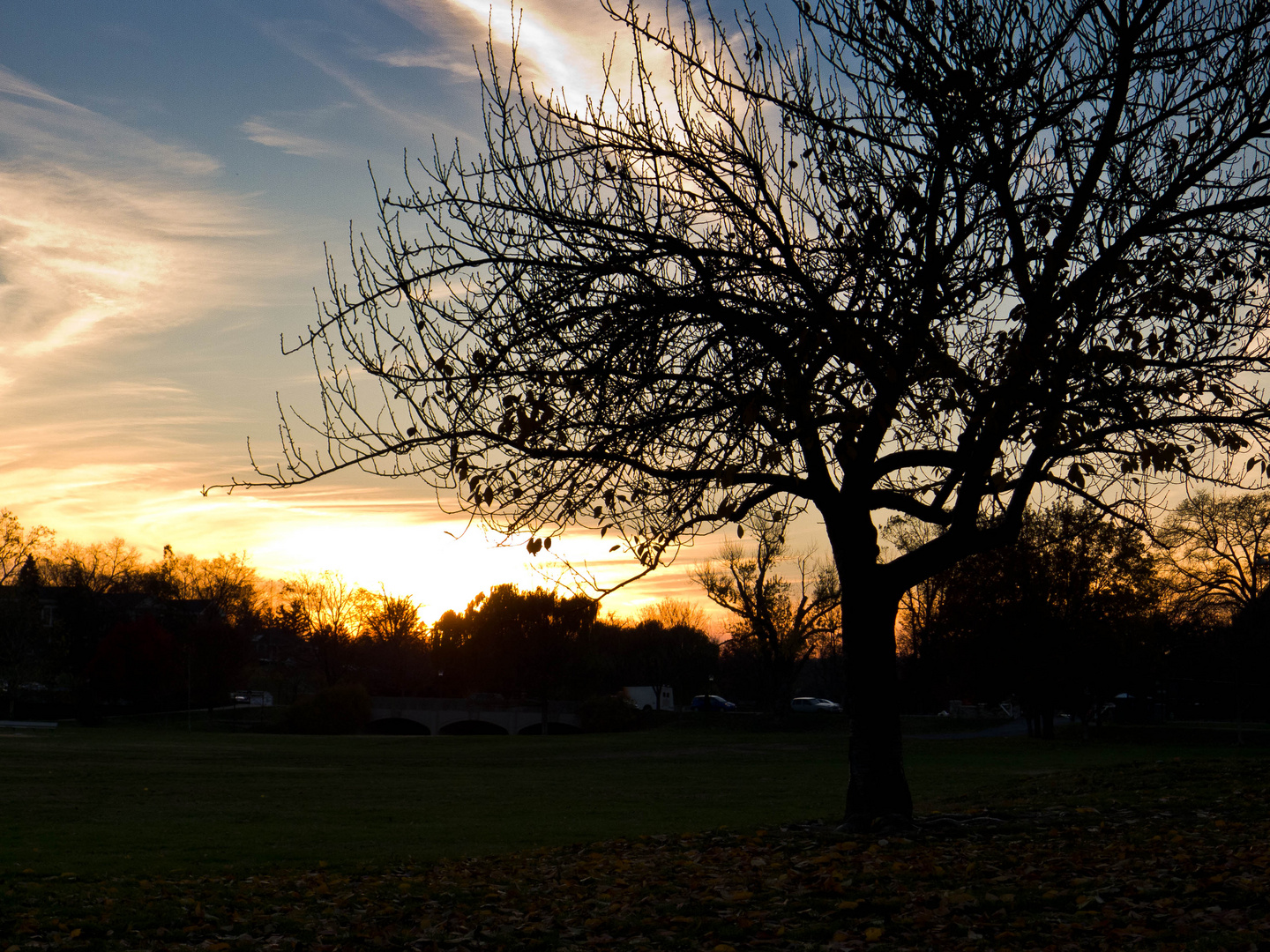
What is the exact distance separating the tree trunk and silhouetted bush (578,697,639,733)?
6398cm

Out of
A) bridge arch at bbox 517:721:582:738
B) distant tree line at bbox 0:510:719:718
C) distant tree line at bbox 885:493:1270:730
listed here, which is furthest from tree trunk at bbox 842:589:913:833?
bridge arch at bbox 517:721:582:738

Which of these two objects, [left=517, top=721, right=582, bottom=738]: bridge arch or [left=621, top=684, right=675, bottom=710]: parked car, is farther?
[left=621, top=684, right=675, bottom=710]: parked car

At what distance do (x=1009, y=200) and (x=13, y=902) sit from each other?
1007cm

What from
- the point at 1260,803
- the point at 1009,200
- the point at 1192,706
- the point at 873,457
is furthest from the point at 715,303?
the point at 1192,706

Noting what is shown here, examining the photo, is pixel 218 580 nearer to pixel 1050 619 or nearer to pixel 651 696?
pixel 651 696

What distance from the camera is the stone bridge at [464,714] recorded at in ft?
279

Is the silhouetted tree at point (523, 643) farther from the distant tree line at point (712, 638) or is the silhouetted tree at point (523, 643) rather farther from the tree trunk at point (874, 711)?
the tree trunk at point (874, 711)

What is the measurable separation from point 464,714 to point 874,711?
79356mm

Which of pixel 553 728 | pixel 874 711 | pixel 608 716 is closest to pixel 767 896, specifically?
pixel 874 711

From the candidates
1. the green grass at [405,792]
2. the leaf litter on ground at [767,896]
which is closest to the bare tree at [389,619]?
the green grass at [405,792]

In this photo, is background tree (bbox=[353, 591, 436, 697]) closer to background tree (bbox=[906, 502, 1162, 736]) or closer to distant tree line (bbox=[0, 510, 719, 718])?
distant tree line (bbox=[0, 510, 719, 718])

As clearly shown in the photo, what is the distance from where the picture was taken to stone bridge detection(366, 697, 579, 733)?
84.9m

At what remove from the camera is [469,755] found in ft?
159

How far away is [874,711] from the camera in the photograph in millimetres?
11367
